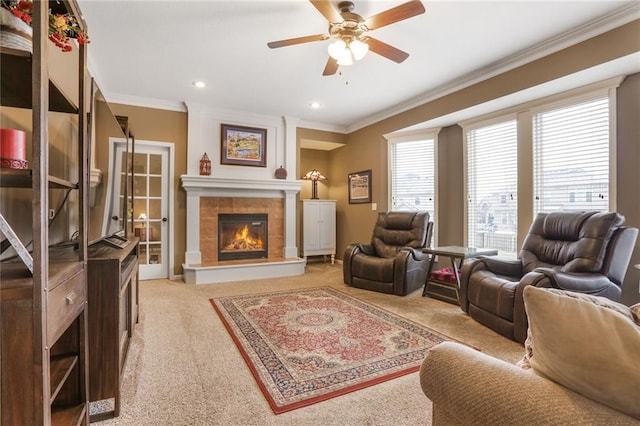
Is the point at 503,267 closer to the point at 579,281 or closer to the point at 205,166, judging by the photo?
the point at 579,281

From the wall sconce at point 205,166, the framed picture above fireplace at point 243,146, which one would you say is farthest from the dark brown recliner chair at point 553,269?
the wall sconce at point 205,166

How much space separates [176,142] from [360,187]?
3173 millimetres

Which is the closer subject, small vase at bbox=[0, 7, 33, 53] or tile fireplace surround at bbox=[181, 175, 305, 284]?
small vase at bbox=[0, 7, 33, 53]

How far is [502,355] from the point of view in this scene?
2.22m

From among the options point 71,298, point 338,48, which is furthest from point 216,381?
point 338,48

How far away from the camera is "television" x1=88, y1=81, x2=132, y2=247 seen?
2109mm

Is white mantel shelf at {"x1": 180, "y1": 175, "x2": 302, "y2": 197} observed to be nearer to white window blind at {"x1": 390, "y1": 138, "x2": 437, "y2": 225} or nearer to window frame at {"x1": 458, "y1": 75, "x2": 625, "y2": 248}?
white window blind at {"x1": 390, "y1": 138, "x2": 437, "y2": 225}

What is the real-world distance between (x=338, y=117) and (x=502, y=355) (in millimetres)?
4333

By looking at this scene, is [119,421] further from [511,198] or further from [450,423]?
[511,198]

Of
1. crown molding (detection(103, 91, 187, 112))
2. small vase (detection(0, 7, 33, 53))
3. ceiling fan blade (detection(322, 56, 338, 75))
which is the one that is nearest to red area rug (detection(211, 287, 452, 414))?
small vase (detection(0, 7, 33, 53))

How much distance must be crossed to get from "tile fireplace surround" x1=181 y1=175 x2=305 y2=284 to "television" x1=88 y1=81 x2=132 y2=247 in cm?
174

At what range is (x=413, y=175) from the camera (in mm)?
4980

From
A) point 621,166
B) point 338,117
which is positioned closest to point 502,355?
point 621,166

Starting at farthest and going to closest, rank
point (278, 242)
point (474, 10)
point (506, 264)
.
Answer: point (278, 242)
point (506, 264)
point (474, 10)
